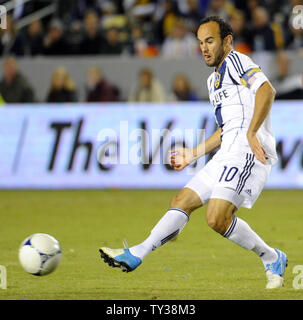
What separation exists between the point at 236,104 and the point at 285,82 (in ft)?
32.1

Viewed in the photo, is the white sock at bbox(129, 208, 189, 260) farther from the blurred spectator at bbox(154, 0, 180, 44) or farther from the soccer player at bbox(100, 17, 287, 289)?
the blurred spectator at bbox(154, 0, 180, 44)

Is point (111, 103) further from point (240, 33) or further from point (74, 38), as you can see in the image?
point (240, 33)

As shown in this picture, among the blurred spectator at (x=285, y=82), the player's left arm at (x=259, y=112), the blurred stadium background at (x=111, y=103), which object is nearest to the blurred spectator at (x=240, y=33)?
the blurred stadium background at (x=111, y=103)

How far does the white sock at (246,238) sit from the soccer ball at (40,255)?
142 cm

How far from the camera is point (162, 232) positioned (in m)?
7.10

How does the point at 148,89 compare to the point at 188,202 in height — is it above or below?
above

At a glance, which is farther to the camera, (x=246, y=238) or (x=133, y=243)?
(x=133, y=243)

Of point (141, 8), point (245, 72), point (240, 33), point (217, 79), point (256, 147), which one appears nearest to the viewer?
point (256, 147)

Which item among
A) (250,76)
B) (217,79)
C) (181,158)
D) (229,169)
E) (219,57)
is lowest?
(229,169)

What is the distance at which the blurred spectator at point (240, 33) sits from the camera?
1748 centimetres

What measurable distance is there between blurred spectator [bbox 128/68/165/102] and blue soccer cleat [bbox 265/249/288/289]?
958 centimetres

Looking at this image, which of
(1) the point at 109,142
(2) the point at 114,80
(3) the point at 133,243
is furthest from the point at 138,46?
(3) the point at 133,243
